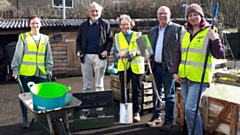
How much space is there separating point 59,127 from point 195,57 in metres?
1.99

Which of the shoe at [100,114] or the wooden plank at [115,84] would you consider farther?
the wooden plank at [115,84]

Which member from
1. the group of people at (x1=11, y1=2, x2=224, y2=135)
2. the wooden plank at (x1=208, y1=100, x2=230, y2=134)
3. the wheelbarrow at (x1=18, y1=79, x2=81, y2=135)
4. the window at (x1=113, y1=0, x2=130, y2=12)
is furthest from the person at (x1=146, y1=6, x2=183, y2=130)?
the window at (x1=113, y1=0, x2=130, y2=12)

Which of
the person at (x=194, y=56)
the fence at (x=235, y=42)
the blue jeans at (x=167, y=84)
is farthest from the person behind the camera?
the fence at (x=235, y=42)

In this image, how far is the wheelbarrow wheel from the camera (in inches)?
156

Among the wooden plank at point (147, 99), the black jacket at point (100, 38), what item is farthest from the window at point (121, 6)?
the black jacket at point (100, 38)

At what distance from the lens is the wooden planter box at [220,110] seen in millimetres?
3883

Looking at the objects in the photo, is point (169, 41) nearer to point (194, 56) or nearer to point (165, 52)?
point (165, 52)

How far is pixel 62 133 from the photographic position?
3.98 m

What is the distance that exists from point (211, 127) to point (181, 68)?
1077 mm

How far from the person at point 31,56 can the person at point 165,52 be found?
1775mm

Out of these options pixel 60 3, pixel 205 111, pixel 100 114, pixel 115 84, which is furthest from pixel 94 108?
pixel 60 3

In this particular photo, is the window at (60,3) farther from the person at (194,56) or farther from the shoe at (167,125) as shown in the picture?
the person at (194,56)

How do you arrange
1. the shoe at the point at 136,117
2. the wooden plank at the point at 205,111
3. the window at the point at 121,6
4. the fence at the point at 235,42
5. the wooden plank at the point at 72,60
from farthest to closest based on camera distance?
the window at the point at 121,6 < the fence at the point at 235,42 < the wooden plank at the point at 72,60 < the shoe at the point at 136,117 < the wooden plank at the point at 205,111

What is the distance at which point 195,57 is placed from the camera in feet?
11.7
